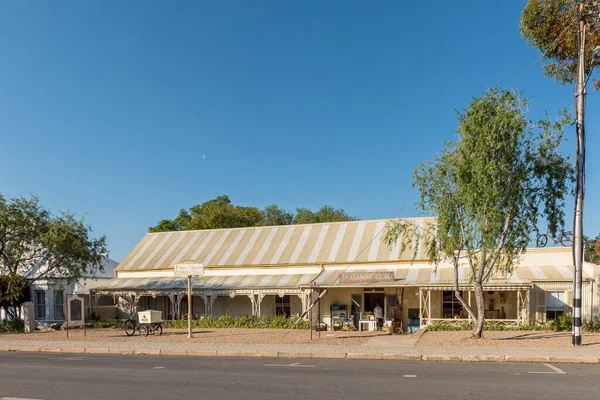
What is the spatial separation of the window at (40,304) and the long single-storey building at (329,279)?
3752 millimetres

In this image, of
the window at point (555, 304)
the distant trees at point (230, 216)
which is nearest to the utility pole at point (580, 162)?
the window at point (555, 304)

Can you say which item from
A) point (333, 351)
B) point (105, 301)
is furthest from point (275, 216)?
point (333, 351)

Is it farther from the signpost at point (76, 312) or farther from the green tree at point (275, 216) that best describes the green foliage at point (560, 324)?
the green tree at point (275, 216)

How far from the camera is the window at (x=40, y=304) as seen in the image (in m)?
29.8

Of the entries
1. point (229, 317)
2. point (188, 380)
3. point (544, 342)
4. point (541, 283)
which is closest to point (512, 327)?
point (541, 283)

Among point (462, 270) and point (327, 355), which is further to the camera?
point (462, 270)

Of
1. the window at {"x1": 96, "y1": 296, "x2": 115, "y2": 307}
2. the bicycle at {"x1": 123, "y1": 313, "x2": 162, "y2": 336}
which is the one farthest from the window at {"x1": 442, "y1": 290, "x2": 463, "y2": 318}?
the window at {"x1": 96, "y1": 296, "x2": 115, "y2": 307}

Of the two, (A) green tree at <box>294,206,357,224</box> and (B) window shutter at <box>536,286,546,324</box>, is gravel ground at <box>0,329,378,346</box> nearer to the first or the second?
(B) window shutter at <box>536,286,546,324</box>

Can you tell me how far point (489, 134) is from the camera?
1645cm

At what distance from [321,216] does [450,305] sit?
1641 inches

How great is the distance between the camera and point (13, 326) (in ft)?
84.3

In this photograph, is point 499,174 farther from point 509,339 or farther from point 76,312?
point 76,312

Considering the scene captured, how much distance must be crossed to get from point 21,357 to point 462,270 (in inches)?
726

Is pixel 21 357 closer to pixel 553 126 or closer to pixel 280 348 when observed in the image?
pixel 280 348
